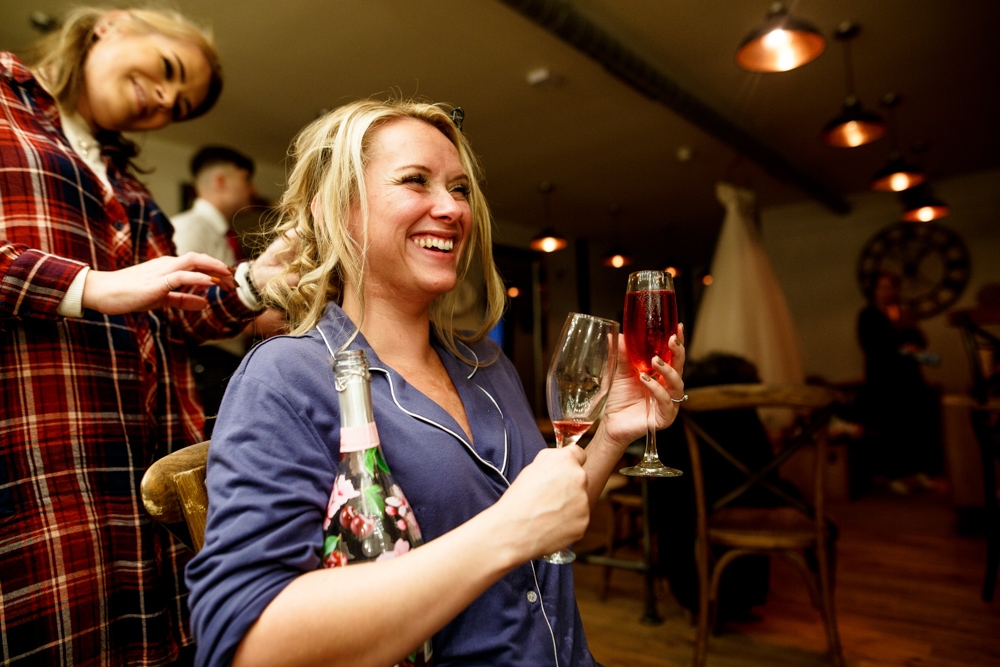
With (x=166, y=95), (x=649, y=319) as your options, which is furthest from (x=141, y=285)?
(x=649, y=319)

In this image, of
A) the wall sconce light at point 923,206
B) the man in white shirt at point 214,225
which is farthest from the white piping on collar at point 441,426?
the wall sconce light at point 923,206

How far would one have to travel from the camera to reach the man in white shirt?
2.38 meters

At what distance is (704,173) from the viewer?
243 inches

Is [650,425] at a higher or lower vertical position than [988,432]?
higher

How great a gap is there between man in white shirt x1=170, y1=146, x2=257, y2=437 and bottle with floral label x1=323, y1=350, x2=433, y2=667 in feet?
5.97

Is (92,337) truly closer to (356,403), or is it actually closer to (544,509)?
(356,403)

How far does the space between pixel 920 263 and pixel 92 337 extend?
844 centimetres

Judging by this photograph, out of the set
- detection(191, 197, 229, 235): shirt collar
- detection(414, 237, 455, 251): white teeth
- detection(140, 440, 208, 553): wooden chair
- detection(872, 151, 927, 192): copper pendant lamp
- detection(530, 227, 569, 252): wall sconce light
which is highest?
detection(530, 227, 569, 252): wall sconce light

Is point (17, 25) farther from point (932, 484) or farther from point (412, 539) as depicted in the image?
point (932, 484)

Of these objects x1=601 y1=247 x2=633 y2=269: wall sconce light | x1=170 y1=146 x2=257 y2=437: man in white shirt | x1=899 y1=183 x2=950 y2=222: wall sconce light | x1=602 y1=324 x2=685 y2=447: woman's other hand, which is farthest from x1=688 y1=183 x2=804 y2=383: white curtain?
x1=602 y1=324 x2=685 y2=447: woman's other hand

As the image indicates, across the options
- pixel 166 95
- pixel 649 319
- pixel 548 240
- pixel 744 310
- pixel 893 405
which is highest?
pixel 548 240

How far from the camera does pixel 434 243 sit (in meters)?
1.00

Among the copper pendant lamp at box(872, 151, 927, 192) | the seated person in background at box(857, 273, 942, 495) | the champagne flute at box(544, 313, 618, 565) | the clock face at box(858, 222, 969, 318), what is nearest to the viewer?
the champagne flute at box(544, 313, 618, 565)

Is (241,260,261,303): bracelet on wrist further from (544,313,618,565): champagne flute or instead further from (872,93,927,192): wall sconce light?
(872,93,927,192): wall sconce light
